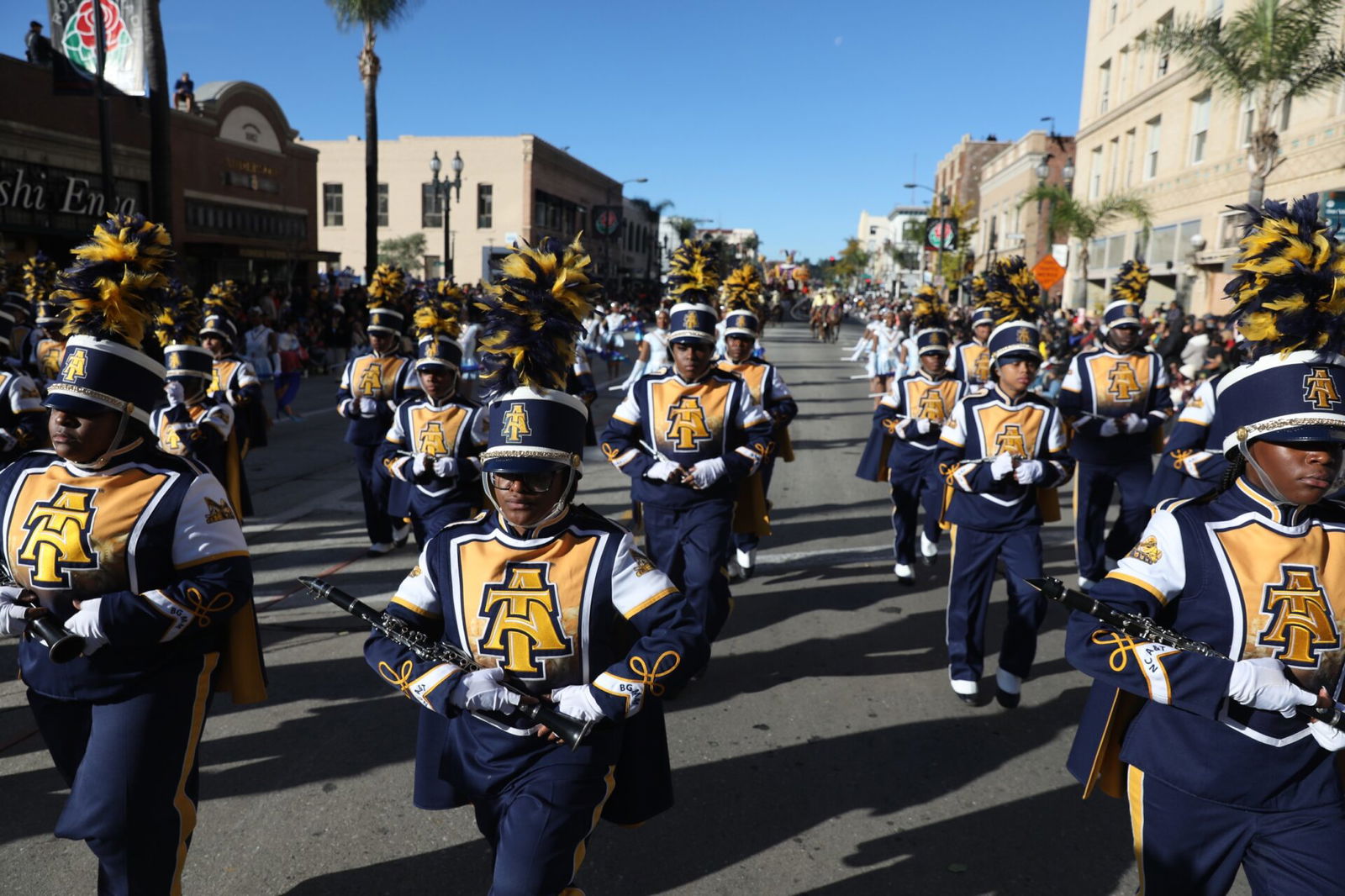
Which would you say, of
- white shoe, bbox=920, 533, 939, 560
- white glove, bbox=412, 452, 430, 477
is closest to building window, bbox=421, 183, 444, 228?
white shoe, bbox=920, 533, 939, 560

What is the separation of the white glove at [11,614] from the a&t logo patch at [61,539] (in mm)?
77

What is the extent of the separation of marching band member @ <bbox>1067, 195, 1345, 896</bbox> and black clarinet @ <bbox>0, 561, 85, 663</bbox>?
3031 mm

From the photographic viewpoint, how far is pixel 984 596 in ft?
18.2

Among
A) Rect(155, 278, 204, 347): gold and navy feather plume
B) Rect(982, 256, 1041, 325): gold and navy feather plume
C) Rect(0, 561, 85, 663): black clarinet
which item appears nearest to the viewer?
Rect(0, 561, 85, 663): black clarinet

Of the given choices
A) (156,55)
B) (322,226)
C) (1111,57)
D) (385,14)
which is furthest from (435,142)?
(156,55)

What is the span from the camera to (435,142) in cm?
5459

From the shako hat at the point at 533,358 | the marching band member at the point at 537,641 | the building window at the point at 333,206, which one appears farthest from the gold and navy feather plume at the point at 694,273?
the building window at the point at 333,206

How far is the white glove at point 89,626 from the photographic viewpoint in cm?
286

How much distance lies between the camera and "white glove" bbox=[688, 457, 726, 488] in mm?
5578

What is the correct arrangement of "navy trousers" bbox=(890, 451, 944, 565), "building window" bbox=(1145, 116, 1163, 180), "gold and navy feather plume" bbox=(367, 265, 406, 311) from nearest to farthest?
"navy trousers" bbox=(890, 451, 944, 565), "gold and navy feather plume" bbox=(367, 265, 406, 311), "building window" bbox=(1145, 116, 1163, 180)

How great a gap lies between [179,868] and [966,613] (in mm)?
4152

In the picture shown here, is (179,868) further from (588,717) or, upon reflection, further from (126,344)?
(126,344)

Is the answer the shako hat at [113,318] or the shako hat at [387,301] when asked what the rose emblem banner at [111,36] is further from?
the shako hat at [113,318]

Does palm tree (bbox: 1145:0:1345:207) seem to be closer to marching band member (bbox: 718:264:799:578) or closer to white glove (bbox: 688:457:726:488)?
marching band member (bbox: 718:264:799:578)
